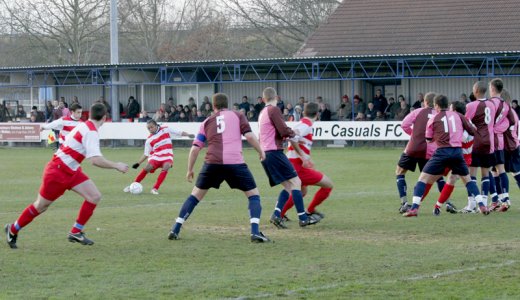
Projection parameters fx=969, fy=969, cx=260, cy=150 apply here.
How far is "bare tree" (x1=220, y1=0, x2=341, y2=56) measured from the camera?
204 feet

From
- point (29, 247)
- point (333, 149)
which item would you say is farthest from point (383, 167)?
point (29, 247)

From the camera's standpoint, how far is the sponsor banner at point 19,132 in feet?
139

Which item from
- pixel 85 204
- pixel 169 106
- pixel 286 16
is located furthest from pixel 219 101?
pixel 286 16

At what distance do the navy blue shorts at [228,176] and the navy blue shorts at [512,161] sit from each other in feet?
17.8

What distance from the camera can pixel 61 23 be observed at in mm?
66062

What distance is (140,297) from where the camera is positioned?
8289 mm

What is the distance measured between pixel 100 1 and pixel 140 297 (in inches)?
2290

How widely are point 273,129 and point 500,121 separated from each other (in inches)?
163

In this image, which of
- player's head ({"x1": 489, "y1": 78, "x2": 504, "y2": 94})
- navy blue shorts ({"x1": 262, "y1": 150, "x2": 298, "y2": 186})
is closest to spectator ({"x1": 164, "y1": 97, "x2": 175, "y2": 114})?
player's head ({"x1": 489, "y1": 78, "x2": 504, "y2": 94})

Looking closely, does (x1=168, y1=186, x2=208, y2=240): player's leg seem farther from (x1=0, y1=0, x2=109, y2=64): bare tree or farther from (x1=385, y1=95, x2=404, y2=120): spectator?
(x1=0, y1=0, x2=109, y2=64): bare tree

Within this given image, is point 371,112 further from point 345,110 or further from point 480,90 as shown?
point 480,90

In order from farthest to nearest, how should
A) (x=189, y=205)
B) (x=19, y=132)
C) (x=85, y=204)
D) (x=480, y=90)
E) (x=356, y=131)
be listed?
(x=19, y=132) → (x=356, y=131) → (x=480, y=90) → (x=189, y=205) → (x=85, y=204)

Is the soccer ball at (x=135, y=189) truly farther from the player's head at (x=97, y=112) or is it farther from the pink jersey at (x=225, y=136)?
the player's head at (x=97, y=112)

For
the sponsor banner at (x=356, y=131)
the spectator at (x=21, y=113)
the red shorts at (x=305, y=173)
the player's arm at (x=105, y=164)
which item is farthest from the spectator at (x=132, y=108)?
the player's arm at (x=105, y=164)
